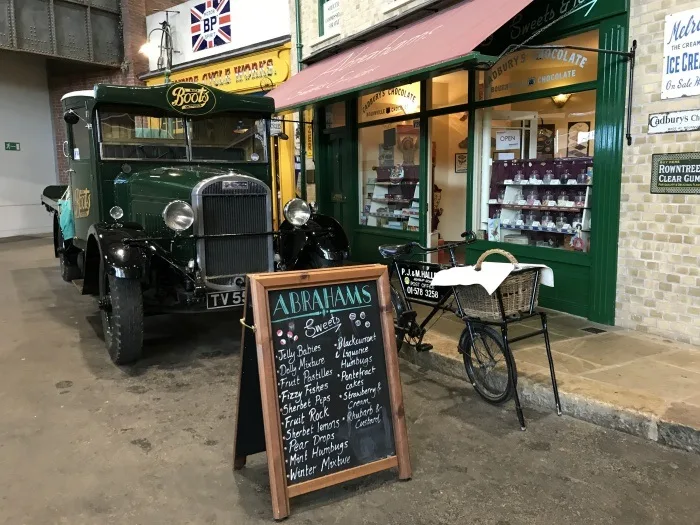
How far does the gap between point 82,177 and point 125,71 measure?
9943 mm

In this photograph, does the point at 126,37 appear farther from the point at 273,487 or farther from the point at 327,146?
the point at 273,487

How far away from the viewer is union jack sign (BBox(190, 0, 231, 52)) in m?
12.2

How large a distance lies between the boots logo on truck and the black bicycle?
9.00 ft

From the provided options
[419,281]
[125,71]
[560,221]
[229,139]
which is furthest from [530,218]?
[125,71]

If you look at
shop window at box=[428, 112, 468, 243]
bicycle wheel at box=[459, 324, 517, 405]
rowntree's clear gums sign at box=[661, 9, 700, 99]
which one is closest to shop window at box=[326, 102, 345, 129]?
shop window at box=[428, 112, 468, 243]

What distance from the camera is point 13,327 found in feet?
21.3

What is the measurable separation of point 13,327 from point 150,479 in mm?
4265

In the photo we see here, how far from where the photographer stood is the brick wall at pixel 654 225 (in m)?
4.88

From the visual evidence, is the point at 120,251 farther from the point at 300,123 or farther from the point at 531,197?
the point at 300,123

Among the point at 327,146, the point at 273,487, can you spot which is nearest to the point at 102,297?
the point at 273,487

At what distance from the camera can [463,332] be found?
14.0ft

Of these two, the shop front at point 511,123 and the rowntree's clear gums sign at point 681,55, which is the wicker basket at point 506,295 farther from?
the rowntree's clear gums sign at point 681,55

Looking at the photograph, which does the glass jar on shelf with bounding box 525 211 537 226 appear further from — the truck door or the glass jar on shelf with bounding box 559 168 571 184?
the truck door

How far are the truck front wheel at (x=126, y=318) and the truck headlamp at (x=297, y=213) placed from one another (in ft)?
5.45
